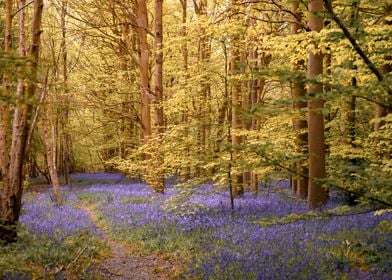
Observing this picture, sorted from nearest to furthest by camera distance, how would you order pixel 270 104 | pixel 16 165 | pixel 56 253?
pixel 270 104 → pixel 56 253 → pixel 16 165

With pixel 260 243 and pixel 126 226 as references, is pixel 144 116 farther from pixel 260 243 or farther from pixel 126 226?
pixel 260 243

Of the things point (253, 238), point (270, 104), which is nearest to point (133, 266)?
point (253, 238)

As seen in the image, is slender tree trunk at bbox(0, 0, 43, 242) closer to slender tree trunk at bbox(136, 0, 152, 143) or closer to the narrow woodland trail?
the narrow woodland trail

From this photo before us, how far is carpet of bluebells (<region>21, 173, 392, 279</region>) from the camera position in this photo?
624 cm

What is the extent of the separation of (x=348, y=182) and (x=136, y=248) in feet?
21.1

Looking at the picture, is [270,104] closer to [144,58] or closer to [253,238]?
[253,238]

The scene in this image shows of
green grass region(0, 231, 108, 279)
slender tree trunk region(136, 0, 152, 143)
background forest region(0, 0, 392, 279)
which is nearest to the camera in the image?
background forest region(0, 0, 392, 279)

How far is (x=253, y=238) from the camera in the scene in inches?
324

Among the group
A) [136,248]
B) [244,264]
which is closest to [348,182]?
[244,264]

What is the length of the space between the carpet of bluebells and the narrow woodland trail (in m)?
0.36

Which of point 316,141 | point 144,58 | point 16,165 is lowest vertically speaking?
point 16,165

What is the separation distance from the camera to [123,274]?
24.9 ft

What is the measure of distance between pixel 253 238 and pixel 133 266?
258cm

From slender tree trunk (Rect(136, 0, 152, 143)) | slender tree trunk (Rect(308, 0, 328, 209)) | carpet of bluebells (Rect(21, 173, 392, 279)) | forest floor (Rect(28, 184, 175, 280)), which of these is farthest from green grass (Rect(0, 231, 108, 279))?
slender tree trunk (Rect(136, 0, 152, 143))
